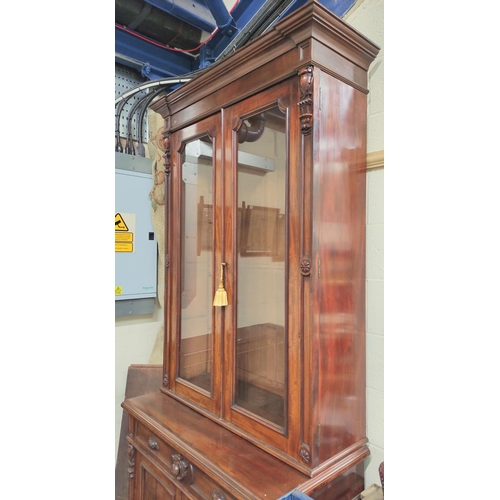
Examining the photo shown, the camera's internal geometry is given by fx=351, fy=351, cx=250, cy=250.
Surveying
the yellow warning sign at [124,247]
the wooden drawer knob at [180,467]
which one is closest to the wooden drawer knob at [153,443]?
the wooden drawer knob at [180,467]

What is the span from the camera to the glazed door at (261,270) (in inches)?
40.6

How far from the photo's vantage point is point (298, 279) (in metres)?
1.00

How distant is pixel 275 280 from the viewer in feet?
3.72

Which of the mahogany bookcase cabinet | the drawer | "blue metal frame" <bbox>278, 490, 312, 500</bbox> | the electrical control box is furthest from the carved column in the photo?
the electrical control box

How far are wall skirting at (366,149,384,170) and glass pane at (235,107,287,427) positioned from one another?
32 cm

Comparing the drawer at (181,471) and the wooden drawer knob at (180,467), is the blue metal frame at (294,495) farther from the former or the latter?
the wooden drawer knob at (180,467)

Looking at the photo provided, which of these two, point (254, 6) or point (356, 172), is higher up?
point (254, 6)

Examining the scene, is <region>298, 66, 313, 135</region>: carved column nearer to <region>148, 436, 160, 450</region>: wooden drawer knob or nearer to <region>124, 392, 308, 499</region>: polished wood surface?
<region>124, 392, 308, 499</region>: polished wood surface

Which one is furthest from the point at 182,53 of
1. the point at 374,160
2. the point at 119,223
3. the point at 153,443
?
the point at 153,443

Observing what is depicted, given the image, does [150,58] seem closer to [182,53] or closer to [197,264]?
[182,53]

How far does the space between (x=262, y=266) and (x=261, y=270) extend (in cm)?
1
